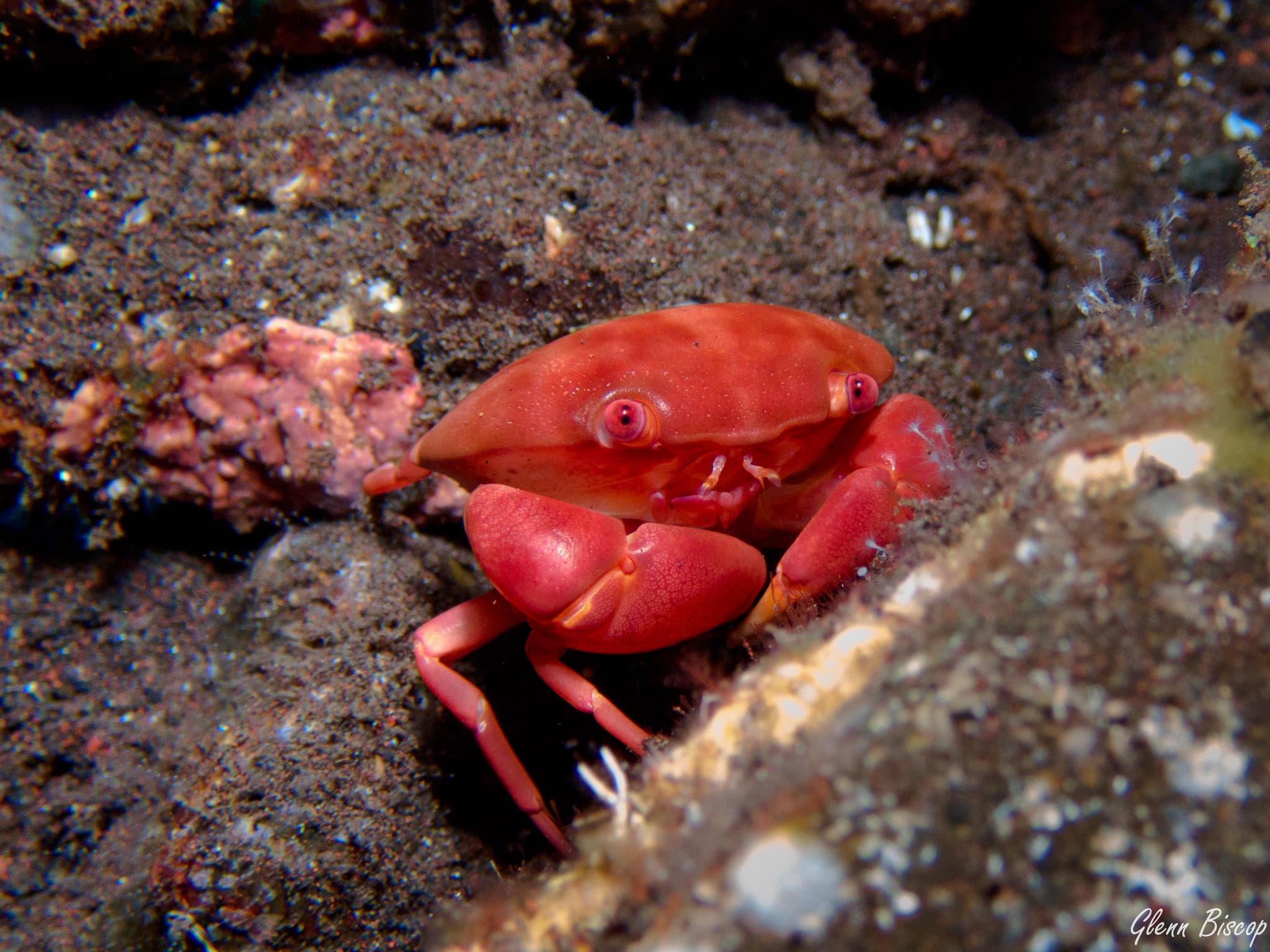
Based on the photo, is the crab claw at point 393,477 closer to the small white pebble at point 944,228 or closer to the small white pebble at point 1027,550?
the small white pebble at point 1027,550

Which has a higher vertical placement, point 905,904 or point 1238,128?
point 1238,128

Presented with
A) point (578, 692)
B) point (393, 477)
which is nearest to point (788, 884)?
point (578, 692)

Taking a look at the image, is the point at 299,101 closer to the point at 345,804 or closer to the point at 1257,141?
the point at 345,804

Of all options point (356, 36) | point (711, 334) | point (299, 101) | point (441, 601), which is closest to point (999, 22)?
point (711, 334)

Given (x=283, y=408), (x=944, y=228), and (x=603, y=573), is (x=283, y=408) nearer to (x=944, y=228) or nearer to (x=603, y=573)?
(x=603, y=573)

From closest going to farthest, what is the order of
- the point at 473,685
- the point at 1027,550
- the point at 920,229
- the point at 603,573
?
the point at 1027,550, the point at 603,573, the point at 473,685, the point at 920,229

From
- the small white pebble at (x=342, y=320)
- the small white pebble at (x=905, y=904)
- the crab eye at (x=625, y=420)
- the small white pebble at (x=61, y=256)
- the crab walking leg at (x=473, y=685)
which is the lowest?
the crab walking leg at (x=473, y=685)

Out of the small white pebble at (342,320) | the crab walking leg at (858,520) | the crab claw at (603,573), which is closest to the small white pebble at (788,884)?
the crab claw at (603,573)
